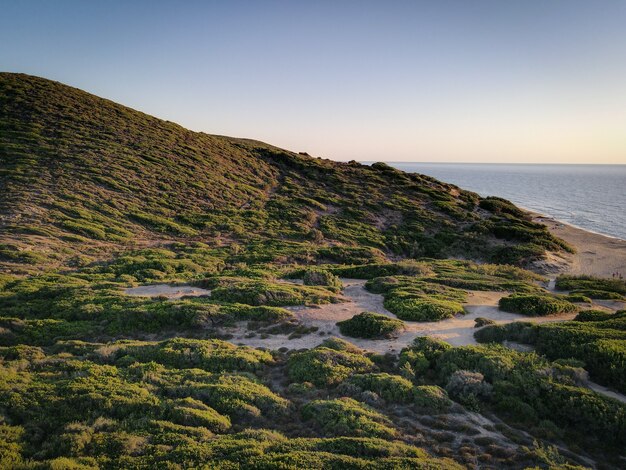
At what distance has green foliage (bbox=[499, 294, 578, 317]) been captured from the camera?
21219mm

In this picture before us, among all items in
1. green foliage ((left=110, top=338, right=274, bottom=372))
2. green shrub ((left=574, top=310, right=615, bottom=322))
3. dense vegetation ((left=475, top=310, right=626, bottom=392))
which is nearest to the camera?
dense vegetation ((left=475, top=310, right=626, bottom=392))

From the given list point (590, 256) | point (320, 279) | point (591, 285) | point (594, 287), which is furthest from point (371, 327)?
point (590, 256)

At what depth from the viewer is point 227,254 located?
3478 cm

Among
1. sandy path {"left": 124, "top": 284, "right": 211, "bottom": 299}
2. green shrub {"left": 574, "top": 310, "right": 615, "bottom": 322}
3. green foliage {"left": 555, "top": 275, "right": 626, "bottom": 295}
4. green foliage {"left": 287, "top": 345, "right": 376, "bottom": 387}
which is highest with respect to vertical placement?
green shrub {"left": 574, "top": 310, "right": 615, "bottom": 322}

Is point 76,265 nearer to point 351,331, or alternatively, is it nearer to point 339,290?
point 339,290

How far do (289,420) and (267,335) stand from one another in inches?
270

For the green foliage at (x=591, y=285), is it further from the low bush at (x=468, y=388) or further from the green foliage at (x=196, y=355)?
the green foliage at (x=196, y=355)

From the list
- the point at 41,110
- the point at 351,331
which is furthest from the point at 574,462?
→ the point at 41,110

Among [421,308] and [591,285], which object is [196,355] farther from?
[591,285]

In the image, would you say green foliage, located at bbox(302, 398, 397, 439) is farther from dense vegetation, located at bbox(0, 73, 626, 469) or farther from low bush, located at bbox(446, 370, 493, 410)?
low bush, located at bbox(446, 370, 493, 410)

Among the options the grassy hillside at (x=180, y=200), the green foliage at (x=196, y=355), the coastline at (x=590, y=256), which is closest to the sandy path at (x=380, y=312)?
the green foliage at (x=196, y=355)

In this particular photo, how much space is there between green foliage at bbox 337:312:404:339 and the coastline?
3427 centimetres

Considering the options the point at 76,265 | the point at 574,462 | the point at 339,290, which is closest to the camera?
the point at 574,462

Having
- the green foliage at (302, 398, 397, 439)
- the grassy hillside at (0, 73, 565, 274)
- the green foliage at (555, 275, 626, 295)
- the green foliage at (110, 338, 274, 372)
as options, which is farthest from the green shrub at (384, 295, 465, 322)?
the grassy hillside at (0, 73, 565, 274)
